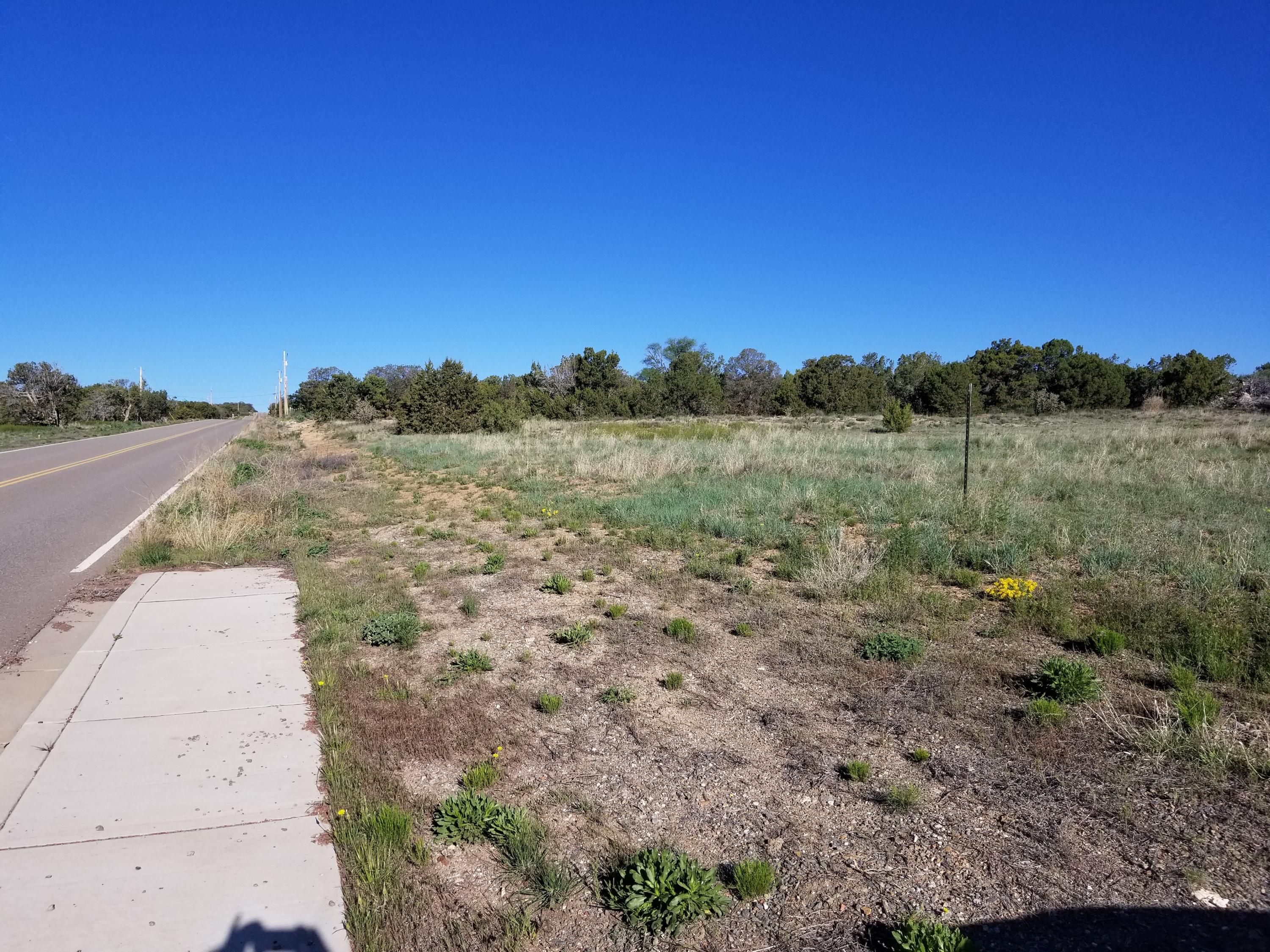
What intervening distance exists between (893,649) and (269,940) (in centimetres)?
440

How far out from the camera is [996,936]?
2.64 m

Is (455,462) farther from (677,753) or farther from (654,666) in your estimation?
(677,753)

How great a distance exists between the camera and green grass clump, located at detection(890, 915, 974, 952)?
2.50 m

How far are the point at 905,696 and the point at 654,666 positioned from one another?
5.91 ft

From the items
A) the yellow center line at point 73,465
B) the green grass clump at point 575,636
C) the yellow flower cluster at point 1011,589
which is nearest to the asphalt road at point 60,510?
the yellow center line at point 73,465

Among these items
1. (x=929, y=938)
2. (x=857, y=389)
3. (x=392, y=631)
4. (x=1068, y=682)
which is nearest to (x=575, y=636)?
(x=392, y=631)

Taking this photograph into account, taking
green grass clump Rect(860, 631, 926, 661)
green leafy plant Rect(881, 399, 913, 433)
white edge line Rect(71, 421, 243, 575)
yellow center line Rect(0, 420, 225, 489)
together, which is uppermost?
green leafy plant Rect(881, 399, 913, 433)

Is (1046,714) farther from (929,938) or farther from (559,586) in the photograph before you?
(559,586)

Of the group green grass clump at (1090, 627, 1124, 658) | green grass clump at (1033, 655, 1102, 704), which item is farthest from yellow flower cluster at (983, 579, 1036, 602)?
green grass clump at (1033, 655, 1102, 704)

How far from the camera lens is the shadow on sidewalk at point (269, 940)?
2590mm

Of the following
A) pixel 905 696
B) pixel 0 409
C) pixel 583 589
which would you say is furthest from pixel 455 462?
pixel 0 409

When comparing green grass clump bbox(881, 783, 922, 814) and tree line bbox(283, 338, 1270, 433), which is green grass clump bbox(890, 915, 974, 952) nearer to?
green grass clump bbox(881, 783, 922, 814)

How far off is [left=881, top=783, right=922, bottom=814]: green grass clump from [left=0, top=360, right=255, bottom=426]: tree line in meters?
68.8

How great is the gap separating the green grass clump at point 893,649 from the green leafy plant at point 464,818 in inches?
128
